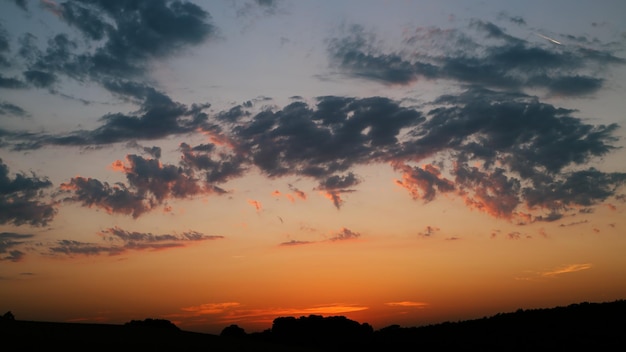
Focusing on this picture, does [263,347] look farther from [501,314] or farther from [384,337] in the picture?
[501,314]

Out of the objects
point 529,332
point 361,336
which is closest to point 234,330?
point 361,336

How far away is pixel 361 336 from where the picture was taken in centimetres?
6350

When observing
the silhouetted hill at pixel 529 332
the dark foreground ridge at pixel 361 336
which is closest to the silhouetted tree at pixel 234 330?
the dark foreground ridge at pixel 361 336

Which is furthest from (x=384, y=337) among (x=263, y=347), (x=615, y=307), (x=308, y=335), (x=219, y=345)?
(x=219, y=345)

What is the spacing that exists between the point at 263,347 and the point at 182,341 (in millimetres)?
5765

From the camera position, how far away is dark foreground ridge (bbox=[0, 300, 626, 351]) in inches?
1001

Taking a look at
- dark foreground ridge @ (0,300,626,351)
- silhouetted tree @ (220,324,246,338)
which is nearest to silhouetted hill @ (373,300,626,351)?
dark foreground ridge @ (0,300,626,351)

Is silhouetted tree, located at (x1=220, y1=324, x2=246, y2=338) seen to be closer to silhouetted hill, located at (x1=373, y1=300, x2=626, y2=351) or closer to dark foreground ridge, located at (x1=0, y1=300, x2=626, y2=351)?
dark foreground ridge, located at (x1=0, y1=300, x2=626, y2=351)

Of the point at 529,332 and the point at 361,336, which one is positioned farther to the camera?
the point at 361,336

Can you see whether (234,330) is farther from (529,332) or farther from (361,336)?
(529,332)

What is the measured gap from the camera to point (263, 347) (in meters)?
33.7

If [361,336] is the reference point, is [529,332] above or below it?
above

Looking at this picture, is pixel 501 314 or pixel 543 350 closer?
pixel 543 350

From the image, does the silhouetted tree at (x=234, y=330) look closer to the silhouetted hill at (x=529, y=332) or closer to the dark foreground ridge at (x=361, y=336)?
the dark foreground ridge at (x=361, y=336)
